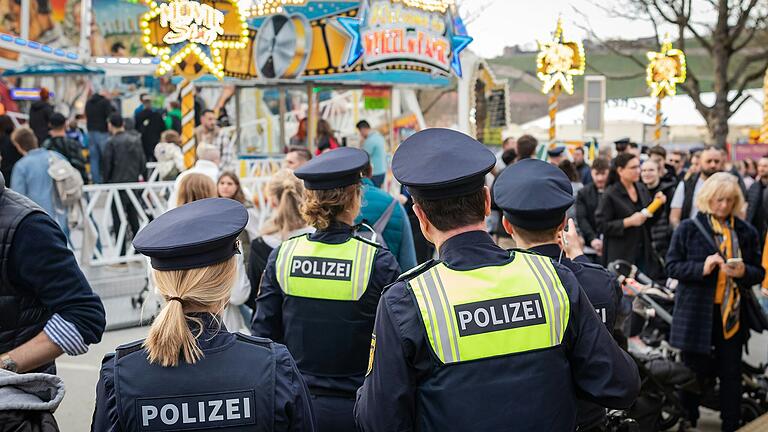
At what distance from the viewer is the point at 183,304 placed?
2.40m

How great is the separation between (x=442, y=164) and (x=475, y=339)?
53 cm

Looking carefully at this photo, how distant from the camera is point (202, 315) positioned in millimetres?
2418

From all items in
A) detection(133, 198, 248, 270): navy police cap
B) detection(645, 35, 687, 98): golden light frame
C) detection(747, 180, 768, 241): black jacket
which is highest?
detection(645, 35, 687, 98): golden light frame

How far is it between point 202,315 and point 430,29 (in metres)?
14.0

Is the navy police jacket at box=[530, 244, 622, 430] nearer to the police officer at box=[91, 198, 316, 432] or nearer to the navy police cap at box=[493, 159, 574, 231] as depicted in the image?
the navy police cap at box=[493, 159, 574, 231]

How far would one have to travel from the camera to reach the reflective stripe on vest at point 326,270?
3.71 metres

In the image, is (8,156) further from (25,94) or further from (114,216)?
(25,94)

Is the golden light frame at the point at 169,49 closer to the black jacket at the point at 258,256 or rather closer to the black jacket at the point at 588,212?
the black jacket at the point at 258,256

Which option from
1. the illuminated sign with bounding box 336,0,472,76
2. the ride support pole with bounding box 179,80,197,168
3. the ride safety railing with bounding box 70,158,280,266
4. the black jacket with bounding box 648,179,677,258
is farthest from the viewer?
the illuminated sign with bounding box 336,0,472,76

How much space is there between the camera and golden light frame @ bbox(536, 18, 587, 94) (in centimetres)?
1591

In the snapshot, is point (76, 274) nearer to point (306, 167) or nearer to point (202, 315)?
point (202, 315)

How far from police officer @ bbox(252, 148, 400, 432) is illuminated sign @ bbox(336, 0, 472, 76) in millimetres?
11305

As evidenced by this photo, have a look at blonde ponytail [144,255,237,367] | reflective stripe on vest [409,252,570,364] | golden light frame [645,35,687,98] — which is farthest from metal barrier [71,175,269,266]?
golden light frame [645,35,687,98]

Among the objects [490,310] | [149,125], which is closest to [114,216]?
[149,125]
